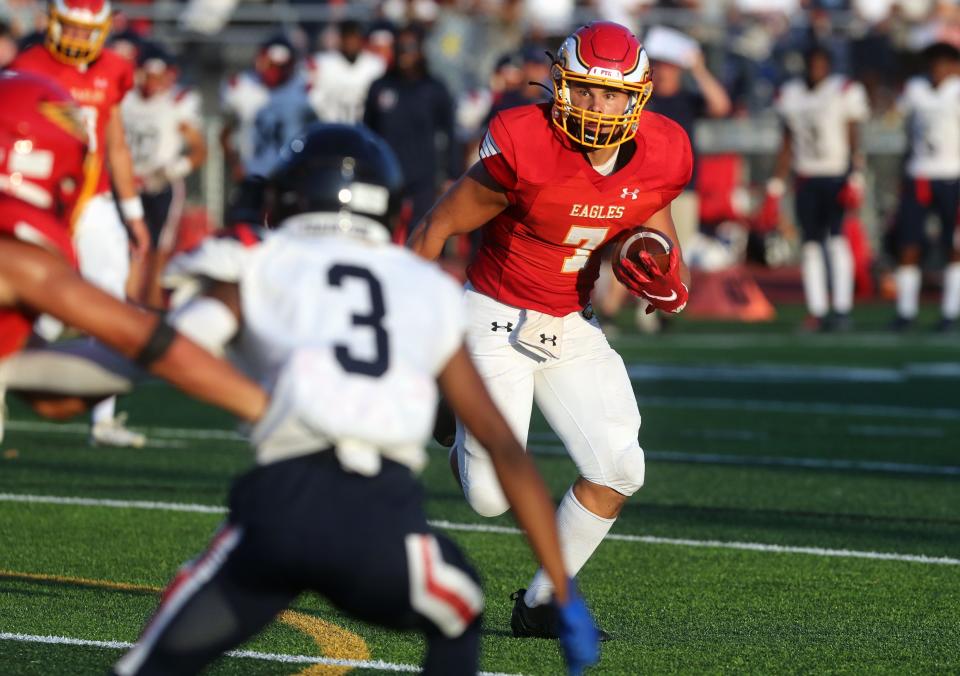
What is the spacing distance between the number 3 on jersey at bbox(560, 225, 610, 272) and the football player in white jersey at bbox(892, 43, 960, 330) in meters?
9.79

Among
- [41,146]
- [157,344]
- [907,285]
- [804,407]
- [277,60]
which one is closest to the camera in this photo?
[157,344]

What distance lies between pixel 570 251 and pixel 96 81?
3.50 meters

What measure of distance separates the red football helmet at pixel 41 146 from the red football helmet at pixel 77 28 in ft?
14.5

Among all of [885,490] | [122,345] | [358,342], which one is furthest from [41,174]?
[885,490]

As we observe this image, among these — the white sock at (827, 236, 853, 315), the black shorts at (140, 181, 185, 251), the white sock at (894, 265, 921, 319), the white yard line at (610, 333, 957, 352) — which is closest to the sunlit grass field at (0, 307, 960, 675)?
the black shorts at (140, 181, 185, 251)

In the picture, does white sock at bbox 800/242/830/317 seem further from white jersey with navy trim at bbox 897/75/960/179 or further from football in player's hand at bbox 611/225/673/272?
football in player's hand at bbox 611/225/673/272

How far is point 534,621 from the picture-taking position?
502 cm

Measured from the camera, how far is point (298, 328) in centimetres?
312

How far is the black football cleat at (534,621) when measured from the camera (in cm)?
500

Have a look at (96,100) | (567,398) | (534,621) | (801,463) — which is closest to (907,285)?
(801,463)

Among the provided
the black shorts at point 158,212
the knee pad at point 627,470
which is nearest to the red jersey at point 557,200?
the knee pad at point 627,470

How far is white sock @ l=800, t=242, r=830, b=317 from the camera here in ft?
49.1

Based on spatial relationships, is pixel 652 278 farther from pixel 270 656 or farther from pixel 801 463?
pixel 801 463

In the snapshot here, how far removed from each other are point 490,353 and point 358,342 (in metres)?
2.21
